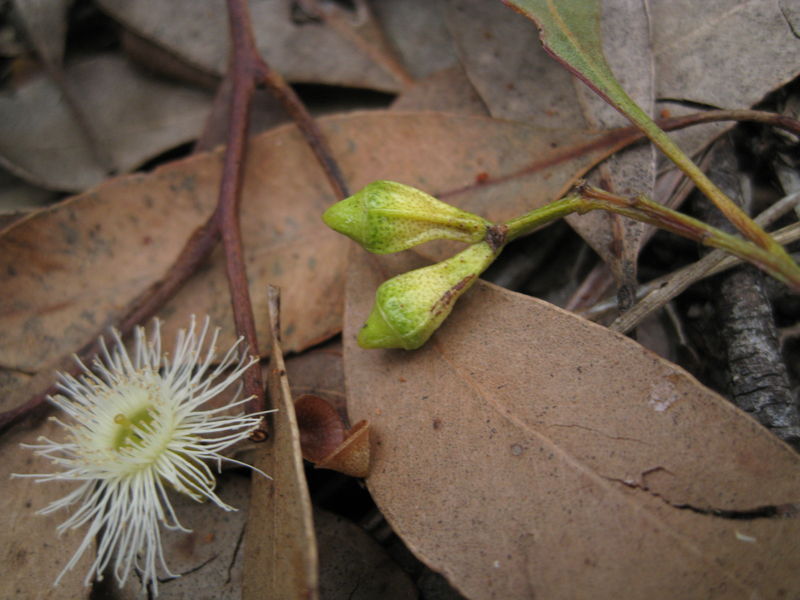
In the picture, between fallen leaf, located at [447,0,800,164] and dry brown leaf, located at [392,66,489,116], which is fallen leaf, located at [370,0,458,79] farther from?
fallen leaf, located at [447,0,800,164]

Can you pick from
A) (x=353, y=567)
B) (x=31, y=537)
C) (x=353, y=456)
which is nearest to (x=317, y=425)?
(x=353, y=456)

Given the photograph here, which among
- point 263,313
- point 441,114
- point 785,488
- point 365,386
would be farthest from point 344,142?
point 785,488

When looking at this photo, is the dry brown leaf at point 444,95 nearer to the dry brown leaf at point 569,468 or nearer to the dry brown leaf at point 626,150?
the dry brown leaf at point 626,150

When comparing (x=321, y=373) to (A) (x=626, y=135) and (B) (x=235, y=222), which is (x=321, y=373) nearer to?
(B) (x=235, y=222)

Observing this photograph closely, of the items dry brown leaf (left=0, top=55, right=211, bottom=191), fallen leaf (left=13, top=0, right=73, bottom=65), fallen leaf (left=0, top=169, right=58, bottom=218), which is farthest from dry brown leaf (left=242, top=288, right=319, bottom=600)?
fallen leaf (left=13, top=0, right=73, bottom=65)

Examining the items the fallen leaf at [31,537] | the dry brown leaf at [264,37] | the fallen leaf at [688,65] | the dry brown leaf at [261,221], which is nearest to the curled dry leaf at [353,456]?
the dry brown leaf at [261,221]

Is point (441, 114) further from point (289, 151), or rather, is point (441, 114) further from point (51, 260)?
point (51, 260)
